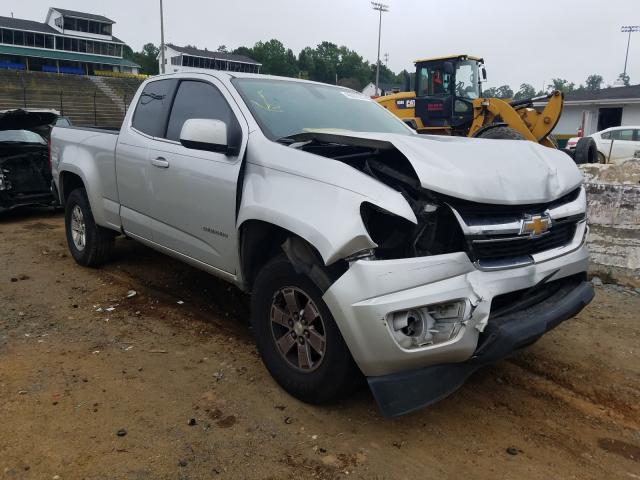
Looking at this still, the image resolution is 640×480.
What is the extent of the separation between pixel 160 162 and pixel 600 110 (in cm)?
3417

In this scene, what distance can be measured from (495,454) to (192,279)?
3.70 meters

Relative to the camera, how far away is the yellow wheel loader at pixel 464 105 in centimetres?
1149

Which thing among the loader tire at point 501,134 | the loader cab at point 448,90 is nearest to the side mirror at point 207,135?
the loader tire at point 501,134

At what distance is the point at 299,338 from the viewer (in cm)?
317

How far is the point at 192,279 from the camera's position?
569 centimetres

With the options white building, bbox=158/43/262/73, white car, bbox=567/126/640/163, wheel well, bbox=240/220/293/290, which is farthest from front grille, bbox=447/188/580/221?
white building, bbox=158/43/262/73

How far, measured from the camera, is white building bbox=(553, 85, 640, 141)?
30.9 meters

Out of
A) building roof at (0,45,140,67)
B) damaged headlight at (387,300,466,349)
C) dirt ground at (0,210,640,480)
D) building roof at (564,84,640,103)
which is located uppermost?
building roof at (0,45,140,67)

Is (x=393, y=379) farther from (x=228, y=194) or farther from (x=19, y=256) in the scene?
(x=19, y=256)

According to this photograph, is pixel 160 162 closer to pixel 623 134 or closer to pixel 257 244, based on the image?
pixel 257 244

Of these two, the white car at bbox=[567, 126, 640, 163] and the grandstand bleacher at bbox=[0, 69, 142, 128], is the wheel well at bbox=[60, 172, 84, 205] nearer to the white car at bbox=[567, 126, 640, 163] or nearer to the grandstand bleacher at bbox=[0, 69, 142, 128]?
the white car at bbox=[567, 126, 640, 163]

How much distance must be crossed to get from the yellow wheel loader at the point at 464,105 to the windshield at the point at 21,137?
23.0 ft

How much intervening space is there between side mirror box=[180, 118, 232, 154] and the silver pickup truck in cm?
1

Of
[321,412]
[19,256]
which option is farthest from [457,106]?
[321,412]
